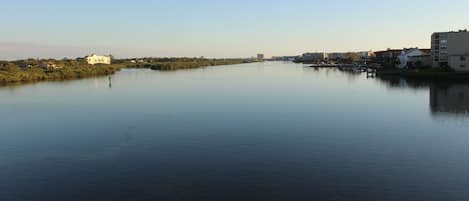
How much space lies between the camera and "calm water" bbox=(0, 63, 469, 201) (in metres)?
5.70

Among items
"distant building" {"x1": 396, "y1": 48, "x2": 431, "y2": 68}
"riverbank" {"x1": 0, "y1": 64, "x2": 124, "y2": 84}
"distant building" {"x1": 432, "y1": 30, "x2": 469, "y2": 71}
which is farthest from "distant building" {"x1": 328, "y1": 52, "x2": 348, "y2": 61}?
"riverbank" {"x1": 0, "y1": 64, "x2": 124, "y2": 84}

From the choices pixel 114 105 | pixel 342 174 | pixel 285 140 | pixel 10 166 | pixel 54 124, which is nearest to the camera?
pixel 342 174

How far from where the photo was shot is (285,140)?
8781 mm

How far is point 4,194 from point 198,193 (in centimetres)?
288

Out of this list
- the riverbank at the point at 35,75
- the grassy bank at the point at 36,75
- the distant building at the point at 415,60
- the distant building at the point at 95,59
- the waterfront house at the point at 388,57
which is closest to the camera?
the riverbank at the point at 35,75

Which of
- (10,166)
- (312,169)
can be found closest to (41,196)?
(10,166)

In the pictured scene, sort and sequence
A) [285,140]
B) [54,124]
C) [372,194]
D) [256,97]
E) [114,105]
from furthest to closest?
[256,97] < [114,105] < [54,124] < [285,140] < [372,194]

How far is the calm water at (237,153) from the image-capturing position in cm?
570

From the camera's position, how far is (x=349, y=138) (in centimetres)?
889

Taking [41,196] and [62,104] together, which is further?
[62,104]

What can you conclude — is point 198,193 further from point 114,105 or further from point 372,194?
point 114,105

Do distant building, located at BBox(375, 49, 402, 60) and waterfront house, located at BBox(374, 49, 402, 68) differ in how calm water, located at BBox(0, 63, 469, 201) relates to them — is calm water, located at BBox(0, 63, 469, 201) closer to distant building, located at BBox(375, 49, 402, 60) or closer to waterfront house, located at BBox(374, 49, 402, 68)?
waterfront house, located at BBox(374, 49, 402, 68)

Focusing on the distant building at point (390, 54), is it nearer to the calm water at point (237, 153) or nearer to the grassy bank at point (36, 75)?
the grassy bank at point (36, 75)

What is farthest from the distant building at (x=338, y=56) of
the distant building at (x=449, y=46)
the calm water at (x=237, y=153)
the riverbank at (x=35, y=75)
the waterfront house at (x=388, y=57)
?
the calm water at (x=237, y=153)
